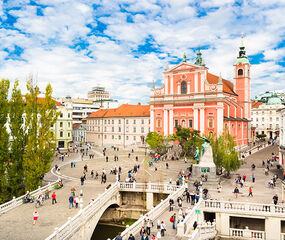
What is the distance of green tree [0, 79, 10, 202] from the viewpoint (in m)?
24.0

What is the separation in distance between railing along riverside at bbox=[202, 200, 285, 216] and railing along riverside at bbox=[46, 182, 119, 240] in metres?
8.21

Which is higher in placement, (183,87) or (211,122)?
(183,87)

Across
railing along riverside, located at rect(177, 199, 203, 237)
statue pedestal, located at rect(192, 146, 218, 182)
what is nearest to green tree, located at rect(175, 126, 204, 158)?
statue pedestal, located at rect(192, 146, 218, 182)

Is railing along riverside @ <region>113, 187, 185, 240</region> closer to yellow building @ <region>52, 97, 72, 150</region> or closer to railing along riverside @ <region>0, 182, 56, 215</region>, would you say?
railing along riverside @ <region>0, 182, 56, 215</region>

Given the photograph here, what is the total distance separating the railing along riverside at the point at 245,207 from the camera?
1956 cm

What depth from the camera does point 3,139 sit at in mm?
24859

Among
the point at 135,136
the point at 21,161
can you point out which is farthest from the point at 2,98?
the point at 135,136

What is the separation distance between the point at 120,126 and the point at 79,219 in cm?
5754

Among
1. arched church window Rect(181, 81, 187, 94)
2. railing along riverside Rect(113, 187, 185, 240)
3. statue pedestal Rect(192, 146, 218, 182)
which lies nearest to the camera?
railing along riverside Rect(113, 187, 185, 240)

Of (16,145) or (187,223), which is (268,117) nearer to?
(187,223)

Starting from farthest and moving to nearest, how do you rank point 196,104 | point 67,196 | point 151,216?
point 196,104, point 67,196, point 151,216

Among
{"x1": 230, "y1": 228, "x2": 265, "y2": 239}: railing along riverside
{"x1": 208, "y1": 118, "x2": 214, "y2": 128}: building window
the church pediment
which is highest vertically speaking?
the church pediment

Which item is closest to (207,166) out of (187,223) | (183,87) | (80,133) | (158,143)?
(187,223)

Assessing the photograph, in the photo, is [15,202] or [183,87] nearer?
[15,202]
